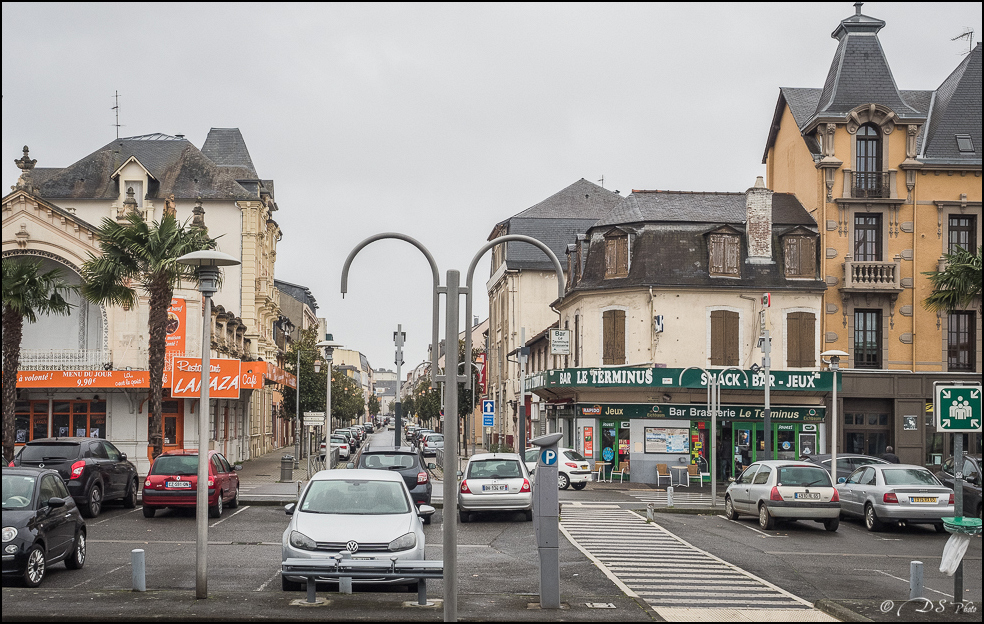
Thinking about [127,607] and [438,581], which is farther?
[438,581]

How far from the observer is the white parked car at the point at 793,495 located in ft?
72.8

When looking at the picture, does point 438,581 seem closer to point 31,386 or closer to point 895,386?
point 31,386

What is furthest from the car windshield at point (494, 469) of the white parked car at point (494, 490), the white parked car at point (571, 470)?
the white parked car at point (571, 470)

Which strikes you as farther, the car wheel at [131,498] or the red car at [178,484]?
the car wheel at [131,498]

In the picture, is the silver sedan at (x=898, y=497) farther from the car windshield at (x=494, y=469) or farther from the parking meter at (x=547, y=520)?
the parking meter at (x=547, y=520)

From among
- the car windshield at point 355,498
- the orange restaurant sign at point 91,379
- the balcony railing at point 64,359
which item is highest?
the balcony railing at point 64,359

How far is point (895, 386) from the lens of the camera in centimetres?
4041

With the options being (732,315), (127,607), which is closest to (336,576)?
(127,607)

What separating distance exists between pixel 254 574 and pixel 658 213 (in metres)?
29.5

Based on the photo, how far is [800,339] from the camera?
132ft

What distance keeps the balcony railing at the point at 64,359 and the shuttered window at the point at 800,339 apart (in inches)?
1013

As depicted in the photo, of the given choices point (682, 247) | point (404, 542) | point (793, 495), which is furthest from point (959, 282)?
point (682, 247)

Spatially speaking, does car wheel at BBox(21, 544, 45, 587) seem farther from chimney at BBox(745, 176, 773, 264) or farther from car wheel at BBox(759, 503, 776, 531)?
chimney at BBox(745, 176, 773, 264)

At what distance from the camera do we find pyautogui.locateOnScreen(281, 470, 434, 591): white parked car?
12859 mm
